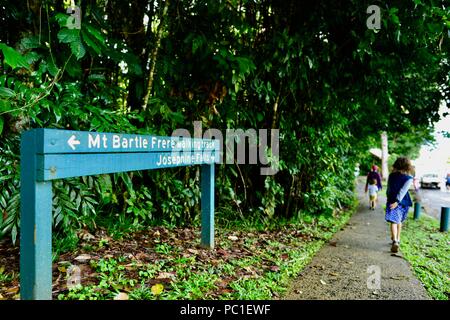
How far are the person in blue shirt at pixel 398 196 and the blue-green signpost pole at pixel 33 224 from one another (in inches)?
179

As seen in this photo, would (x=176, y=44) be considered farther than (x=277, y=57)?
No

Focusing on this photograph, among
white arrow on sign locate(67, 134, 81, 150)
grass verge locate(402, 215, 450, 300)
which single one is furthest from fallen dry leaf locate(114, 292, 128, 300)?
grass verge locate(402, 215, 450, 300)

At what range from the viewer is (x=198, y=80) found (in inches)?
160

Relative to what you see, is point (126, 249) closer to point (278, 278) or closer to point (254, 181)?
point (278, 278)

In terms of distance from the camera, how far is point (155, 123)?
379cm

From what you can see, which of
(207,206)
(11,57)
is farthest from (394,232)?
(11,57)

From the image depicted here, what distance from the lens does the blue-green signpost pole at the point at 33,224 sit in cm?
160

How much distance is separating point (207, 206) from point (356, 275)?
5.82ft

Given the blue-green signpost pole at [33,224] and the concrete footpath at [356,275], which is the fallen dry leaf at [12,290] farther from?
the concrete footpath at [356,275]

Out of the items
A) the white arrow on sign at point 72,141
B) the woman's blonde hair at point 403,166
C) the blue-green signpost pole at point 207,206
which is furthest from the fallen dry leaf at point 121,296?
the woman's blonde hair at point 403,166

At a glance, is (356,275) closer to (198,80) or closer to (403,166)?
(403,166)

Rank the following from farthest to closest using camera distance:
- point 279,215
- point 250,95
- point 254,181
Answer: point 279,215
point 254,181
point 250,95

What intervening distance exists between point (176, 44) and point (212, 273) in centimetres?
267

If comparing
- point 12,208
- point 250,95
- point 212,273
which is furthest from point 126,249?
point 250,95
